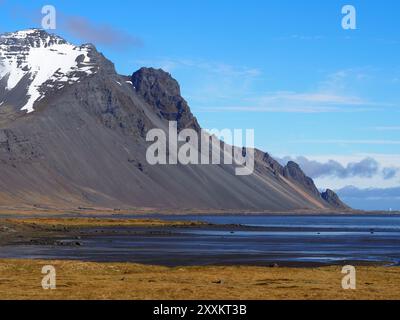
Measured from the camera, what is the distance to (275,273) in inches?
1823

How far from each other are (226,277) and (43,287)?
11.5 metres

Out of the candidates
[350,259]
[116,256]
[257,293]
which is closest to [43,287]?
[257,293]

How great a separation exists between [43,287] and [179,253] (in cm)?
3841

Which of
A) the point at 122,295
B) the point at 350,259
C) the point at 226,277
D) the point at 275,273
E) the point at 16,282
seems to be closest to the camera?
the point at 122,295

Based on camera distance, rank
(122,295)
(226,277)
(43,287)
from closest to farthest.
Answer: (122,295) < (43,287) < (226,277)

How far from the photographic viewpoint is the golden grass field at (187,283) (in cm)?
3300

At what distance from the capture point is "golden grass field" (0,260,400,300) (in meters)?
33.0

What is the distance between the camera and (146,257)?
6731 centimetres

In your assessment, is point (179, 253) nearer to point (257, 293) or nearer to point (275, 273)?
point (275, 273)

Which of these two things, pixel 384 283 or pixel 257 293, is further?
pixel 384 283

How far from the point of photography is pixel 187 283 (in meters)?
38.8
